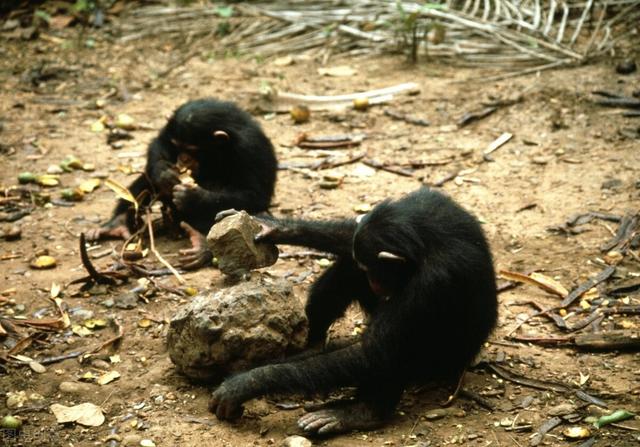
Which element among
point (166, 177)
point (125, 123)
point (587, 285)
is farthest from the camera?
point (125, 123)

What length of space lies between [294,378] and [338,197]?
11.2 ft

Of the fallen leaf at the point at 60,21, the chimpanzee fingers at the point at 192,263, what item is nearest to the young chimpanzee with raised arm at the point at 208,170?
the chimpanzee fingers at the point at 192,263

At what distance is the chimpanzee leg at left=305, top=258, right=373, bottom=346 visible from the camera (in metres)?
5.65

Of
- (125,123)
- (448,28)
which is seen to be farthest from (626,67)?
(125,123)

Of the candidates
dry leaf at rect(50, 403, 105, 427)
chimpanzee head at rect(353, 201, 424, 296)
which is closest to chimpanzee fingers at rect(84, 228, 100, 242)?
dry leaf at rect(50, 403, 105, 427)

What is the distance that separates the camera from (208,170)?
25.2 ft

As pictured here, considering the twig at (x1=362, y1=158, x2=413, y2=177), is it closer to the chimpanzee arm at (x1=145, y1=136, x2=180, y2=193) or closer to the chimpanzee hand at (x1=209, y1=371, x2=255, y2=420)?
the chimpanzee arm at (x1=145, y1=136, x2=180, y2=193)

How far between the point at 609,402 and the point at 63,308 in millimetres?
4038

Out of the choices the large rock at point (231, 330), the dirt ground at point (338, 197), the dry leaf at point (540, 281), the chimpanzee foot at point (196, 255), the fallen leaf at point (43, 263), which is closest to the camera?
the dirt ground at point (338, 197)

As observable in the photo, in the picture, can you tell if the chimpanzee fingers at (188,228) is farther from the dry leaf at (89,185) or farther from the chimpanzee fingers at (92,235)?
the dry leaf at (89,185)

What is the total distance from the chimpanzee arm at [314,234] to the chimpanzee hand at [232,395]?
1142mm

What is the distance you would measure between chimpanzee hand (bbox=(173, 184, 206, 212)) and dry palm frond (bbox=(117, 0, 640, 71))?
4411 mm

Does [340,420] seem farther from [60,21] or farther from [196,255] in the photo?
[60,21]

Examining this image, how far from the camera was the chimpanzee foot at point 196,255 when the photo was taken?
6887 mm
